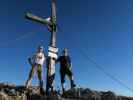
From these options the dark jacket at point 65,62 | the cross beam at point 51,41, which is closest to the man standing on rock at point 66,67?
the dark jacket at point 65,62

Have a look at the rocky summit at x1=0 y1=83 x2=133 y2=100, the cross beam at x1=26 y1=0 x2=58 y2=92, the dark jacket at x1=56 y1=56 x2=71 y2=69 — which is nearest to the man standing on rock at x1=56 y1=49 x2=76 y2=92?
the dark jacket at x1=56 y1=56 x2=71 y2=69

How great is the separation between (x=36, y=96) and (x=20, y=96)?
748mm

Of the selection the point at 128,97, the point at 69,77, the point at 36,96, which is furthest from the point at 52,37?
the point at 128,97

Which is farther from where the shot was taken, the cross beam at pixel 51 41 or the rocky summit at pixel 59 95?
the cross beam at pixel 51 41

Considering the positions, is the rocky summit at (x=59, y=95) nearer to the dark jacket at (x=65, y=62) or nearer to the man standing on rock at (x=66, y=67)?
the man standing on rock at (x=66, y=67)

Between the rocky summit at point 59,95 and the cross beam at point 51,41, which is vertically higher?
the cross beam at point 51,41

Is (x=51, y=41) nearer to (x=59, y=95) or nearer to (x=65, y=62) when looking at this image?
(x=65, y=62)

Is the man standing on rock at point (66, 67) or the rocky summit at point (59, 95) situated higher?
the man standing on rock at point (66, 67)

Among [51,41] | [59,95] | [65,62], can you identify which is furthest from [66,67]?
[59,95]

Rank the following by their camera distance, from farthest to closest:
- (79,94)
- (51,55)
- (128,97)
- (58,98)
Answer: (51,55) → (128,97) → (79,94) → (58,98)

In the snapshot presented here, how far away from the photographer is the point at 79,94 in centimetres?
1417

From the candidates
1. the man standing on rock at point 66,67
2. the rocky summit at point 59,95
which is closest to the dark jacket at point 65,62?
the man standing on rock at point 66,67

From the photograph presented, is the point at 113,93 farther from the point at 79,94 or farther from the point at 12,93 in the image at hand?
the point at 12,93

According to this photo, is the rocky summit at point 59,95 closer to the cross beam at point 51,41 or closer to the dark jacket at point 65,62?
the cross beam at point 51,41
